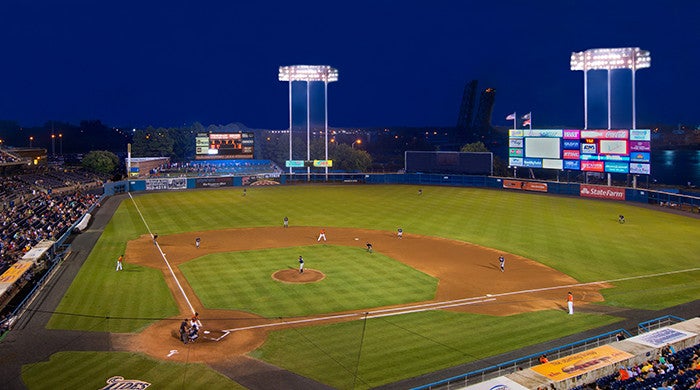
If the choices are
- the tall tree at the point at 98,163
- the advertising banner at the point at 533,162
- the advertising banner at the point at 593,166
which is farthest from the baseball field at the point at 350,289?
the tall tree at the point at 98,163

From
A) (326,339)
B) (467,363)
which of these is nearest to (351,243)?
(326,339)

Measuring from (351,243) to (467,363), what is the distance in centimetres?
2322

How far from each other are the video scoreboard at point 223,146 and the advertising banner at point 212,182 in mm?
9125

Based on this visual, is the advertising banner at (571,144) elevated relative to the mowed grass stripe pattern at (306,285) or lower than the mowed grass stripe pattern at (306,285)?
elevated

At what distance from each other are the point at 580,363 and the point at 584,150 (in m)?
51.2

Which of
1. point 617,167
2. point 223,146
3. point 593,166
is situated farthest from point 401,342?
point 223,146

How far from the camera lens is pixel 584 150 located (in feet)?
210

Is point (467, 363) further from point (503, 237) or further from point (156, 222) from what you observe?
point (156, 222)

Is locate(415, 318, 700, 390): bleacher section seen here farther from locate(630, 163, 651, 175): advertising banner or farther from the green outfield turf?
locate(630, 163, 651, 175): advertising banner

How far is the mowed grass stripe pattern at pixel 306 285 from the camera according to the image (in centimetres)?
2823

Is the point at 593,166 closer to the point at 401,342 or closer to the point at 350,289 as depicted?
the point at 350,289

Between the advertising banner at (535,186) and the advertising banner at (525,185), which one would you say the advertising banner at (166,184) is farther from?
the advertising banner at (535,186)

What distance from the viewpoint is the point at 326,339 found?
23.7 m

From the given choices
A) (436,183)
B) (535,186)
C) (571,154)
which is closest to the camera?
(571,154)
